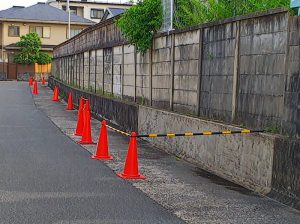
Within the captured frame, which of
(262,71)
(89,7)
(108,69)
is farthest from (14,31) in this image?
A: (262,71)

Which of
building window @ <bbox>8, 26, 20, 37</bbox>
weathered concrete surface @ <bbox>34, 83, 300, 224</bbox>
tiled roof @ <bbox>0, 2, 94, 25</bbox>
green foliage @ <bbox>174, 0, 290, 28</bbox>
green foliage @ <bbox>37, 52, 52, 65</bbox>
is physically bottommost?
weathered concrete surface @ <bbox>34, 83, 300, 224</bbox>

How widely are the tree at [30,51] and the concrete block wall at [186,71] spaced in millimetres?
45119

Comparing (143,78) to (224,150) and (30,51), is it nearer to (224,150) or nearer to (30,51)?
(224,150)

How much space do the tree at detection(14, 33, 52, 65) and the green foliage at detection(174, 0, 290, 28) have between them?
44.5m

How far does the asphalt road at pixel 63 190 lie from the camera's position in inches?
213

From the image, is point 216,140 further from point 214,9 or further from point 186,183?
point 214,9

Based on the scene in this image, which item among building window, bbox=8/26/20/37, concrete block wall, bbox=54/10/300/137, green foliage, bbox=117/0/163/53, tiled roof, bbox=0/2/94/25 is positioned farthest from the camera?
tiled roof, bbox=0/2/94/25

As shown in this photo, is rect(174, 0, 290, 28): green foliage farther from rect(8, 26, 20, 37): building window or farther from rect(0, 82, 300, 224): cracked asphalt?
rect(8, 26, 20, 37): building window

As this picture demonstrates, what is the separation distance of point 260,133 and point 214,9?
3.60 meters

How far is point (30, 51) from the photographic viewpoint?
5366cm

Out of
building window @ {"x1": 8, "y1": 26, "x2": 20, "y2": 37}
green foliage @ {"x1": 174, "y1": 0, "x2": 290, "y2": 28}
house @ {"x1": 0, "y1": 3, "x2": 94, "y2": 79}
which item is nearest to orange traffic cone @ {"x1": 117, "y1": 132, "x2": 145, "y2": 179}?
green foliage @ {"x1": 174, "y1": 0, "x2": 290, "y2": 28}

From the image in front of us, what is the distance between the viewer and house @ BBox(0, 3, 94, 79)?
57.1 meters

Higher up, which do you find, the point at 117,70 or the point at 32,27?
the point at 32,27

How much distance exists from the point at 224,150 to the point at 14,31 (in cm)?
5430
